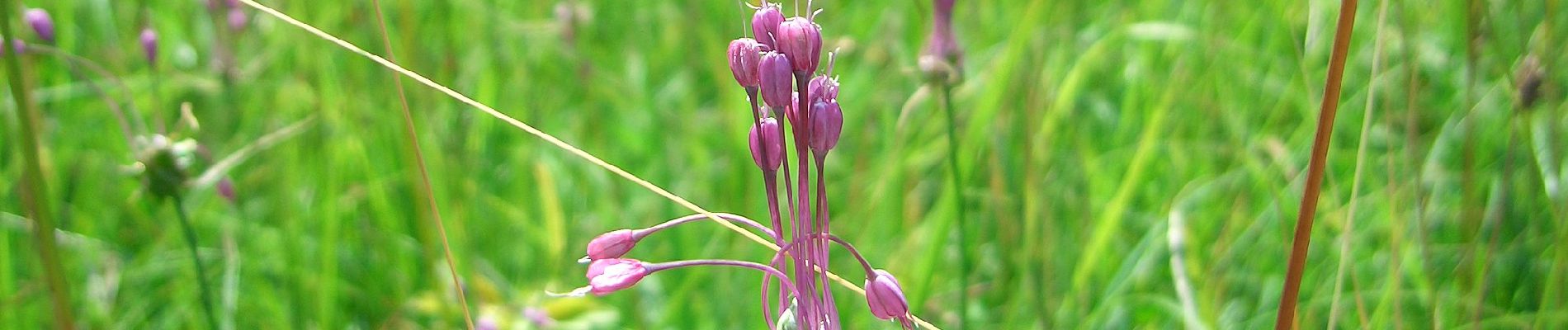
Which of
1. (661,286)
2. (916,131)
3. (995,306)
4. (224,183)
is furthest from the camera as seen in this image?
(916,131)

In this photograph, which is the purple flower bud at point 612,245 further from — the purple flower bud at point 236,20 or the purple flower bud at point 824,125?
the purple flower bud at point 236,20

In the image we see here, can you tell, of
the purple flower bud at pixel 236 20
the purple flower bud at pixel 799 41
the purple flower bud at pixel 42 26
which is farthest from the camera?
the purple flower bud at pixel 236 20

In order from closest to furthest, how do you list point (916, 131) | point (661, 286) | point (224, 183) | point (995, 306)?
1. point (224, 183)
2. point (995, 306)
3. point (661, 286)
4. point (916, 131)

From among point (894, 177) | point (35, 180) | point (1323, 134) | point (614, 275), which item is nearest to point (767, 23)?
point (614, 275)

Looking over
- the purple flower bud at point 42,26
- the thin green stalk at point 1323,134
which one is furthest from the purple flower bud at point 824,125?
the purple flower bud at point 42,26

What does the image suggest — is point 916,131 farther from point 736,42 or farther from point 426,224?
point 736,42

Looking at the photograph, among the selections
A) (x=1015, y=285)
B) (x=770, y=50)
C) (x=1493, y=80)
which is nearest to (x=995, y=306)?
(x=1015, y=285)

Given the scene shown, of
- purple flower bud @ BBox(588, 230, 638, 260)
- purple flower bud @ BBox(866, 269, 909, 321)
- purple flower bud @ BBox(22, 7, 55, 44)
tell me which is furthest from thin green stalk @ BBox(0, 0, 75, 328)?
purple flower bud @ BBox(22, 7, 55, 44)

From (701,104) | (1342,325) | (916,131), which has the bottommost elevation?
(1342,325)
